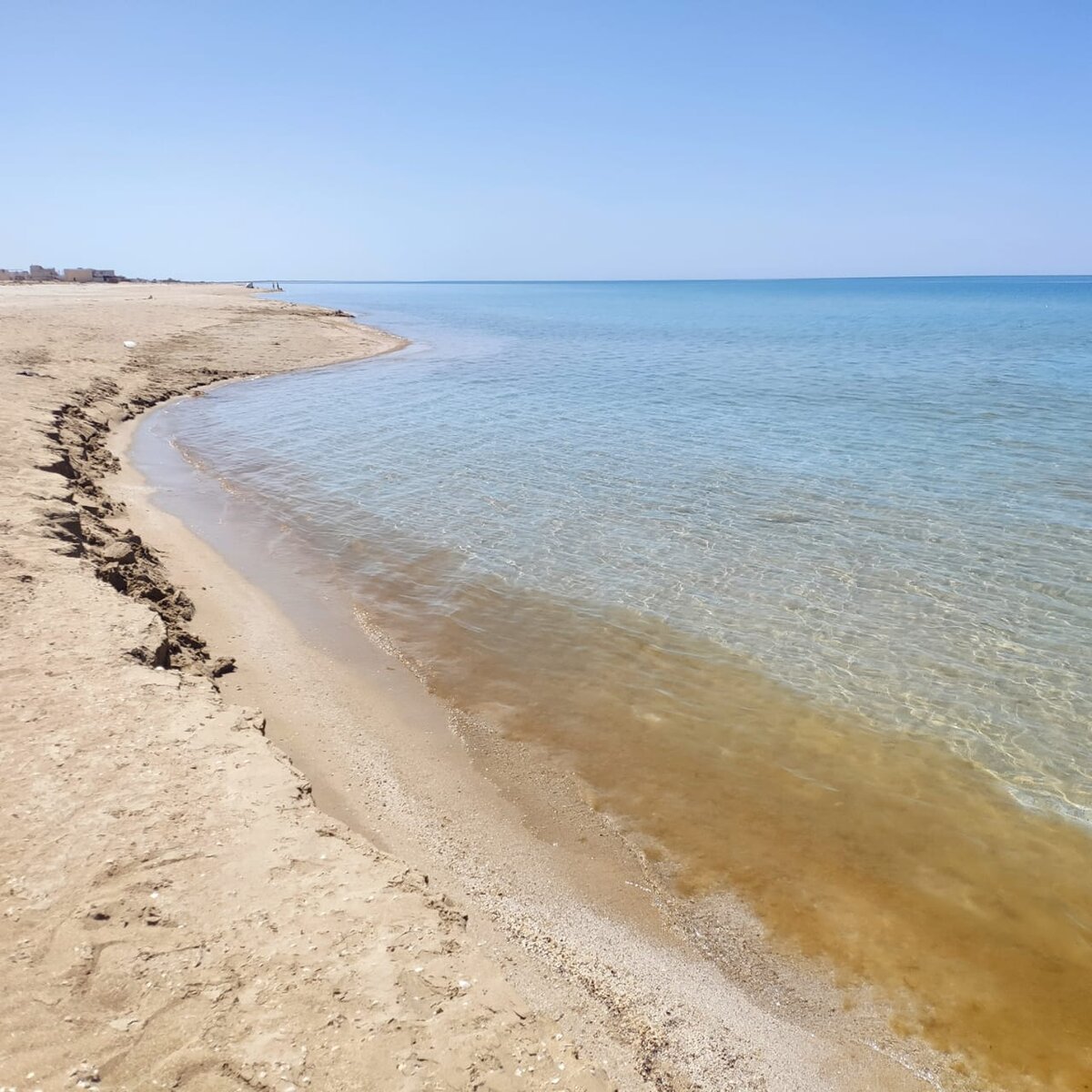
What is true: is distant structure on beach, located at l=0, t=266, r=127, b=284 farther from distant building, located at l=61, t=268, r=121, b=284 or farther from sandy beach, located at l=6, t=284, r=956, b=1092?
sandy beach, located at l=6, t=284, r=956, b=1092

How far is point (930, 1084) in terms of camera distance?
12.9 ft

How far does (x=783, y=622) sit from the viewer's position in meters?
8.95

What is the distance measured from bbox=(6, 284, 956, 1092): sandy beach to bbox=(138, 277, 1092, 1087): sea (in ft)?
2.25

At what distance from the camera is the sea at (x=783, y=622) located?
211 inches

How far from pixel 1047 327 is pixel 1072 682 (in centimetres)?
5715

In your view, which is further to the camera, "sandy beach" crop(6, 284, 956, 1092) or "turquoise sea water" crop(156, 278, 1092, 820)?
"turquoise sea water" crop(156, 278, 1092, 820)

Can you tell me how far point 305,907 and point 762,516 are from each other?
1011 centimetres

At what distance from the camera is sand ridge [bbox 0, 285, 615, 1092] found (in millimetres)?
3238

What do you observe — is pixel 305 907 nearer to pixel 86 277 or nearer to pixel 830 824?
pixel 830 824

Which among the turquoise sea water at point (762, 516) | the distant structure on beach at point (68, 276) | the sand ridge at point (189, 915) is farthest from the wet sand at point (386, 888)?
the distant structure on beach at point (68, 276)

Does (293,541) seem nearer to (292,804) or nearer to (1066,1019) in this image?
(292,804)

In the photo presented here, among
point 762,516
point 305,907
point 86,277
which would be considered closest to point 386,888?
point 305,907

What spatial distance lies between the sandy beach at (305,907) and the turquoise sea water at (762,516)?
230 centimetres

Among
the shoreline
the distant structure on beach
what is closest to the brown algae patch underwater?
the shoreline
